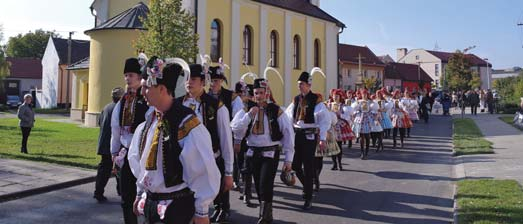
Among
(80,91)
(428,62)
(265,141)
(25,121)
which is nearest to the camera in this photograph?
(265,141)

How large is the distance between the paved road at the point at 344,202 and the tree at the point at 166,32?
8.89 meters

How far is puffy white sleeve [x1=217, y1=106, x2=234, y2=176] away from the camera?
4869 mm

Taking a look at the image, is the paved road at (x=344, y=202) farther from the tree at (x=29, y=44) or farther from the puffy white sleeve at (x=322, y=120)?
the tree at (x=29, y=44)

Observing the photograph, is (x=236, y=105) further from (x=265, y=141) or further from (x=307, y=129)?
(x=265, y=141)

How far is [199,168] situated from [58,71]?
56.9 m

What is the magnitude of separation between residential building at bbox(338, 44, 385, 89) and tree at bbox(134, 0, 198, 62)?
46.9 meters

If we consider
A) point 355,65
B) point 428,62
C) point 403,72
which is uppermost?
point 428,62

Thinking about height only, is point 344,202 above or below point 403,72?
below

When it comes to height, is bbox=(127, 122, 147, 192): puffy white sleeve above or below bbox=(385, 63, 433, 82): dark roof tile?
below

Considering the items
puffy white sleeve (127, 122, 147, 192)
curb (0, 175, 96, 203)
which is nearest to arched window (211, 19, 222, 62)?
curb (0, 175, 96, 203)

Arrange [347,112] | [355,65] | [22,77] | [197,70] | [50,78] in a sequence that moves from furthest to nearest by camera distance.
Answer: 1. [355,65]
2. [22,77]
3. [50,78]
4. [347,112]
5. [197,70]

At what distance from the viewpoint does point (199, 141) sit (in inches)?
133

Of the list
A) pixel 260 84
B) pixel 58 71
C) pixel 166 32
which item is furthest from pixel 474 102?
pixel 58 71

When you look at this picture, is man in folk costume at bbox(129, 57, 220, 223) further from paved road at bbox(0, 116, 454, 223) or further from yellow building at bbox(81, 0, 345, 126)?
yellow building at bbox(81, 0, 345, 126)
